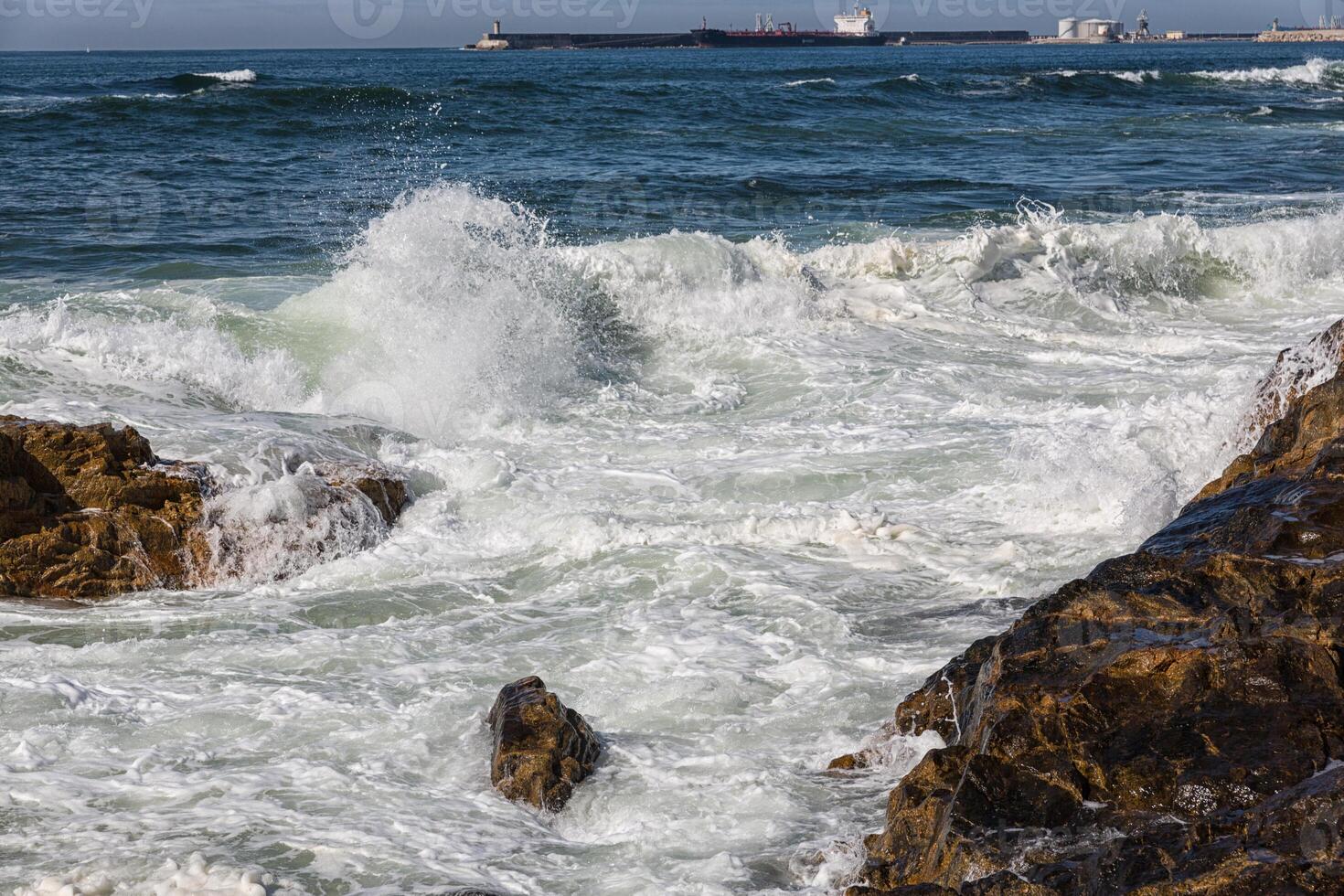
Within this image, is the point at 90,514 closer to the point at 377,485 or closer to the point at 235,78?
the point at 377,485

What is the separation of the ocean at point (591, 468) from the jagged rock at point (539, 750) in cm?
7

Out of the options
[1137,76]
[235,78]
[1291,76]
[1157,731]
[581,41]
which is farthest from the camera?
[581,41]

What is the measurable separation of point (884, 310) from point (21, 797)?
8.83 metres

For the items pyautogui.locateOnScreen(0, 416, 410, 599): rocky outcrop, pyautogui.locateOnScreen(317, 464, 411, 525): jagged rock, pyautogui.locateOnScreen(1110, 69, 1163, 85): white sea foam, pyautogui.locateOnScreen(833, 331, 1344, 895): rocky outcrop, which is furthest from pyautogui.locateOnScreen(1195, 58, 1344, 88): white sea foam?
pyautogui.locateOnScreen(833, 331, 1344, 895): rocky outcrop

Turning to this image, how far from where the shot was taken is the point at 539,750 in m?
3.83

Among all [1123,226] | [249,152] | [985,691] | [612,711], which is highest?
[249,152]

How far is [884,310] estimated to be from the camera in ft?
37.1

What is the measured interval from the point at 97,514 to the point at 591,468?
273 cm

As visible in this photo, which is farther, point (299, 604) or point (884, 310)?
point (884, 310)

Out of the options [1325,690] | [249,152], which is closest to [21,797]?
[1325,690]

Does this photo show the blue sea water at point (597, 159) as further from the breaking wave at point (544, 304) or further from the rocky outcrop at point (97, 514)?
the rocky outcrop at point (97, 514)

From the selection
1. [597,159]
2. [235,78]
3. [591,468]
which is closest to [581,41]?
[235,78]

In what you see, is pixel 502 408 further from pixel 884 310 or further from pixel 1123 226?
pixel 1123 226

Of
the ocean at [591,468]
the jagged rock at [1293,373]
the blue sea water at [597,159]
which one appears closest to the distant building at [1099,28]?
the blue sea water at [597,159]
